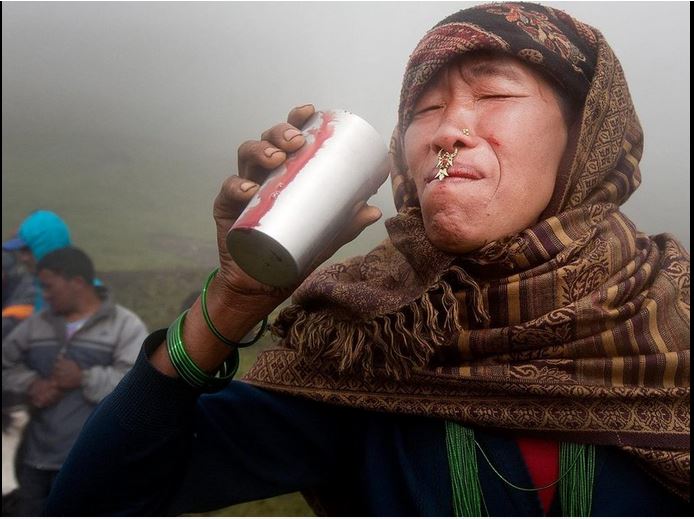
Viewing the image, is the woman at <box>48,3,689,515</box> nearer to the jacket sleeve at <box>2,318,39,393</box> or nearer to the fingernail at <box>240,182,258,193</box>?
the fingernail at <box>240,182,258,193</box>

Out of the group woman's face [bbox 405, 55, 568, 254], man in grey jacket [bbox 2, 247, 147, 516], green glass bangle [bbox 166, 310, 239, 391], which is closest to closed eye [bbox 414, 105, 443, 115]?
woman's face [bbox 405, 55, 568, 254]

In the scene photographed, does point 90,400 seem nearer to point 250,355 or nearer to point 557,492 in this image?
point 250,355

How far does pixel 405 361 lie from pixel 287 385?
24cm

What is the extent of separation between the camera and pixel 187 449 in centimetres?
118

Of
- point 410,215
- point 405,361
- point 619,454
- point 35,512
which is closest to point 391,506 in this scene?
point 405,361

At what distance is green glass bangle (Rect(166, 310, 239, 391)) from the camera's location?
1091 millimetres

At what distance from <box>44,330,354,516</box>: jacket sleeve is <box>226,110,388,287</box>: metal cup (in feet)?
0.90

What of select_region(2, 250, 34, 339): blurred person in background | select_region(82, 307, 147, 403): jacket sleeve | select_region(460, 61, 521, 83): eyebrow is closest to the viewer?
select_region(460, 61, 521, 83): eyebrow

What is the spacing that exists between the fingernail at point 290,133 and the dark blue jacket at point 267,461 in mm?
399

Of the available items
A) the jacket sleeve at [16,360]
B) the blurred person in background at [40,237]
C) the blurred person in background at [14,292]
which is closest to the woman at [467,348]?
the jacket sleeve at [16,360]

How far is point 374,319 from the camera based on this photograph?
3.83ft

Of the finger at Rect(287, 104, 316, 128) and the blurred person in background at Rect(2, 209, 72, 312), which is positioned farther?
the blurred person in background at Rect(2, 209, 72, 312)

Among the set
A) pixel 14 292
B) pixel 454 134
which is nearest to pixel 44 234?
pixel 14 292

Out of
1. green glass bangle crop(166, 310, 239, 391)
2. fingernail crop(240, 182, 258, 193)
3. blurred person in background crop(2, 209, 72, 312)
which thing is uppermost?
fingernail crop(240, 182, 258, 193)
